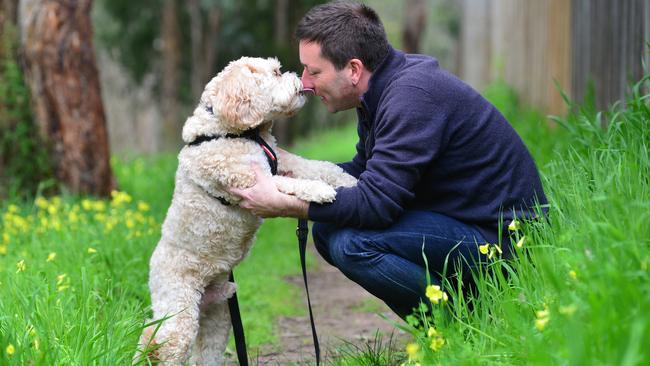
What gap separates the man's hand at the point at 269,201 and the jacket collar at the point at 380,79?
22.7 inches

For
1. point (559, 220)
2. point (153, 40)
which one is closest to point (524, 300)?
point (559, 220)

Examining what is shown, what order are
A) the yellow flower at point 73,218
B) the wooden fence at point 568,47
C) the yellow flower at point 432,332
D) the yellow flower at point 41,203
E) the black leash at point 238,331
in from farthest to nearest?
the yellow flower at point 41,203 → the wooden fence at point 568,47 → the yellow flower at point 73,218 → the black leash at point 238,331 → the yellow flower at point 432,332

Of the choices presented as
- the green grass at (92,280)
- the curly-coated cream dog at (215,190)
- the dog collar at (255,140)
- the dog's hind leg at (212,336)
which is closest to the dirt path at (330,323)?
the green grass at (92,280)

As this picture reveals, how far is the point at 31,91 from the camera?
6.97 m

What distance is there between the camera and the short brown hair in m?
3.59

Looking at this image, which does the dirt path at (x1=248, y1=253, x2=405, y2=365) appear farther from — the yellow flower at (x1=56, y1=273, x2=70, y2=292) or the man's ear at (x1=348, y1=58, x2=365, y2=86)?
the man's ear at (x1=348, y1=58, x2=365, y2=86)

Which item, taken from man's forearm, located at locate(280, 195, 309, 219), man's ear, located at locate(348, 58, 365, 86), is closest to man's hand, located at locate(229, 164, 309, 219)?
man's forearm, located at locate(280, 195, 309, 219)

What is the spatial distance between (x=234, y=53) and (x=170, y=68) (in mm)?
Answer: 2059

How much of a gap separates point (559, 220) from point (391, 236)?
72cm

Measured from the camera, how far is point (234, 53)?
17859mm

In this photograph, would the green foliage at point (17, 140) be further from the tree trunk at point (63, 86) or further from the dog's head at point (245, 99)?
the dog's head at point (245, 99)

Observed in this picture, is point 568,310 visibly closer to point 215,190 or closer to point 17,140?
point 215,190

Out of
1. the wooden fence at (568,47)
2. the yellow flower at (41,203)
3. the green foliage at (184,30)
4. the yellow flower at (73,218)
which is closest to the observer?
the yellow flower at (73,218)

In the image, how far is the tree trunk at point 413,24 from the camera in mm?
14219
